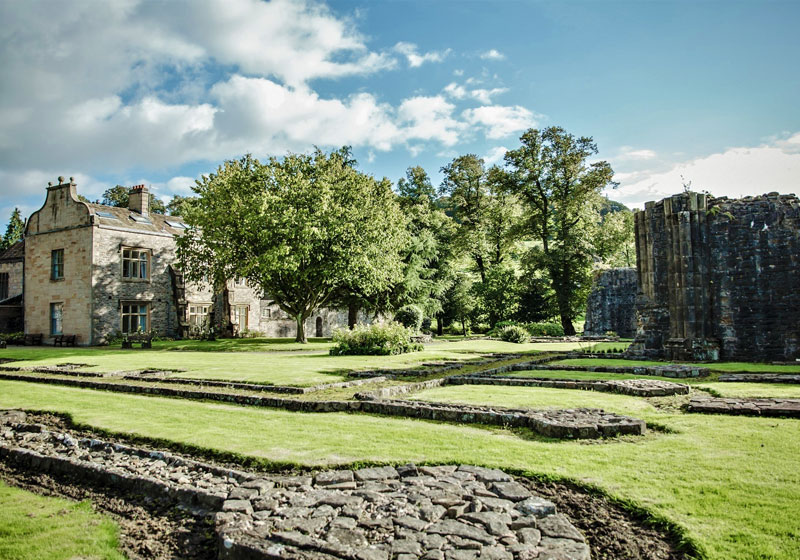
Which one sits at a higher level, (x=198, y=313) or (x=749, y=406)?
(x=198, y=313)

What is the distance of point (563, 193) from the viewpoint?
125 ft

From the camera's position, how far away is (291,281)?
1121 inches

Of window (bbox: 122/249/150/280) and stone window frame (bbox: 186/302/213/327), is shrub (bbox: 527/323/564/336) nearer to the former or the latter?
stone window frame (bbox: 186/302/213/327)

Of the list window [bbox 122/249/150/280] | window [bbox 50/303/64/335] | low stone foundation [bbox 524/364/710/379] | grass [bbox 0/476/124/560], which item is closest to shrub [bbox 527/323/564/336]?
low stone foundation [bbox 524/364/710/379]

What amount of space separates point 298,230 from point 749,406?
72.4ft

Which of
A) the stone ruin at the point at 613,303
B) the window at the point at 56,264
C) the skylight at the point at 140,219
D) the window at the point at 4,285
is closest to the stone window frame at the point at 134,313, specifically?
the window at the point at 56,264

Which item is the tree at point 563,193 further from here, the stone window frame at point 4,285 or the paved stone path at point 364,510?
the stone window frame at point 4,285

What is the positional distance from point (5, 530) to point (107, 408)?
5650mm

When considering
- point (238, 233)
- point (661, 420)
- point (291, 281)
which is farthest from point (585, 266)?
point (661, 420)

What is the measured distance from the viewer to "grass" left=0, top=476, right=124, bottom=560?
4.19m

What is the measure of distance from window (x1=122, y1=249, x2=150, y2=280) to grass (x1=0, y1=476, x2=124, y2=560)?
30.9 m

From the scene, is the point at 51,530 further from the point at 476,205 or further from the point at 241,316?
the point at 476,205

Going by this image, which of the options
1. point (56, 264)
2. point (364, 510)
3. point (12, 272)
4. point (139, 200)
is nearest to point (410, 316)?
point (139, 200)

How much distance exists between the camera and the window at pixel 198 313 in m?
36.7
